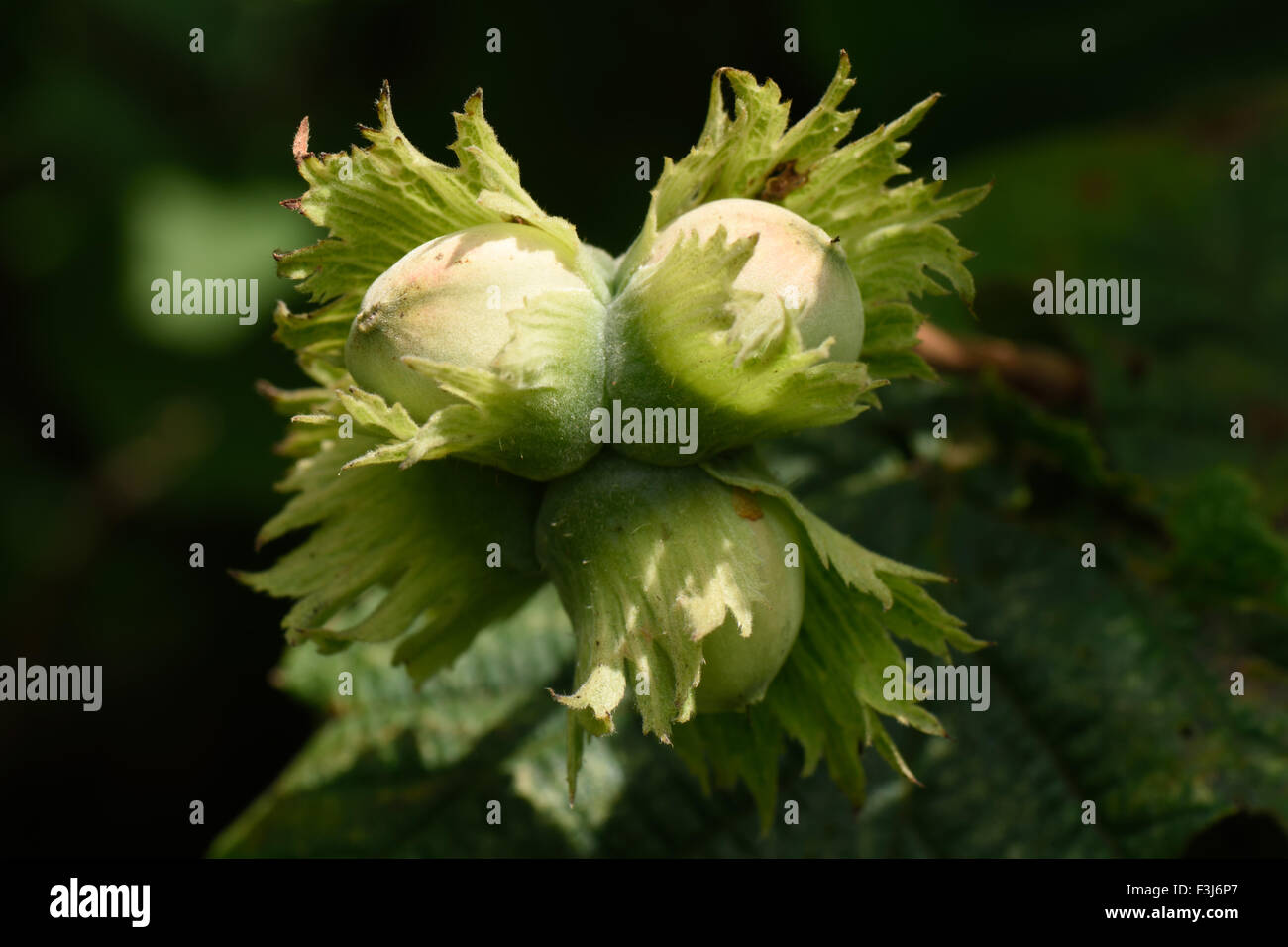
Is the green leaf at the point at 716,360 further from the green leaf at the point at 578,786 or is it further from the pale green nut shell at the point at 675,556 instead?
the green leaf at the point at 578,786

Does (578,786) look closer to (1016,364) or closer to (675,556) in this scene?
(675,556)

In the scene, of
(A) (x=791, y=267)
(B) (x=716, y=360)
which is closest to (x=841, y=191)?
(A) (x=791, y=267)

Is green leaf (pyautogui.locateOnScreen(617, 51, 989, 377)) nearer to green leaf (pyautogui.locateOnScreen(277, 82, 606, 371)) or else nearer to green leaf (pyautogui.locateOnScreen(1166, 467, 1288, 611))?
green leaf (pyautogui.locateOnScreen(277, 82, 606, 371))

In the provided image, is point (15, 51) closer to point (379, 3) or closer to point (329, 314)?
point (379, 3)

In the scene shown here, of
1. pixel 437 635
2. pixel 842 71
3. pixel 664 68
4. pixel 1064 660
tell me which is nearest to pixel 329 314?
pixel 437 635

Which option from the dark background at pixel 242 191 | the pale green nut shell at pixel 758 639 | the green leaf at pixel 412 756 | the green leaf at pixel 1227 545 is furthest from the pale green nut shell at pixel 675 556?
the dark background at pixel 242 191

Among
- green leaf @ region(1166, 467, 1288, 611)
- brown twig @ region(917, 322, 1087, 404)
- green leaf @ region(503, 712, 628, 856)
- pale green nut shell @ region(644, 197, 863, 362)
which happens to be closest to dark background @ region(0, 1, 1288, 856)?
brown twig @ region(917, 322, 1087, 404)
